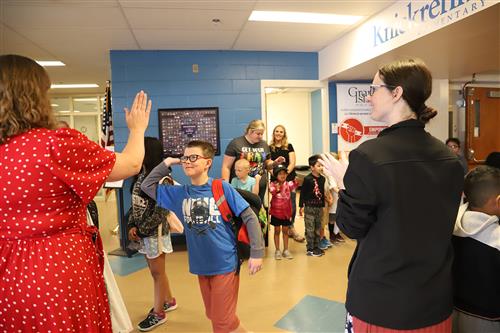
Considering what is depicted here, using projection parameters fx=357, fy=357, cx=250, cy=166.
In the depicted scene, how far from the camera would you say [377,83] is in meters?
1.17

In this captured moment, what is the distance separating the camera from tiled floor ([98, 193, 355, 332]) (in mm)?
2617

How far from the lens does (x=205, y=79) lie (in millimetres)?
4824

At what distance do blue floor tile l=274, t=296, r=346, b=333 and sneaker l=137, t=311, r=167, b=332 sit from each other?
0.85 m

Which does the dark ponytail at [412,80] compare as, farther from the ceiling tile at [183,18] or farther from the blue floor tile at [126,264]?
the blue floor tile at [126,264]

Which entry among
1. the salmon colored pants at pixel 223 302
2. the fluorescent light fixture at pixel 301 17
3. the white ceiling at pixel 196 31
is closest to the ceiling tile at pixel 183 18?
the white ceiling at pixel 196 31

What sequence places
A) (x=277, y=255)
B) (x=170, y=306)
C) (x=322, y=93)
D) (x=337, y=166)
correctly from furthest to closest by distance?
1. (x=322, y=93)
2. (x=277, y=255)
3. (x=170, y=306)
4. (x=337, y=166)

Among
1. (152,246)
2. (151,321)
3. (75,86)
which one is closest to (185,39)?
(152,246)

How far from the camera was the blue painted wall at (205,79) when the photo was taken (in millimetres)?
4656

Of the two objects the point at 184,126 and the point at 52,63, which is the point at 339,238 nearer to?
the point at 184,126

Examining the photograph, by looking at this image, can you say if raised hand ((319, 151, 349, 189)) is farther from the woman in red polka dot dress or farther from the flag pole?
the flag pole

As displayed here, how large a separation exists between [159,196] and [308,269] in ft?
7.03

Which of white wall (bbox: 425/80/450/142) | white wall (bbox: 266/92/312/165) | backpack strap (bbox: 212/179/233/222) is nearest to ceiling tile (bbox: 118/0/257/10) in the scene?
backpack strap (bbox: 212/179/233/222)

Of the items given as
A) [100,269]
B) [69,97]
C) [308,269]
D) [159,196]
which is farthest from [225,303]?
[69,97]

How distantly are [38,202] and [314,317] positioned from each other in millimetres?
2237
